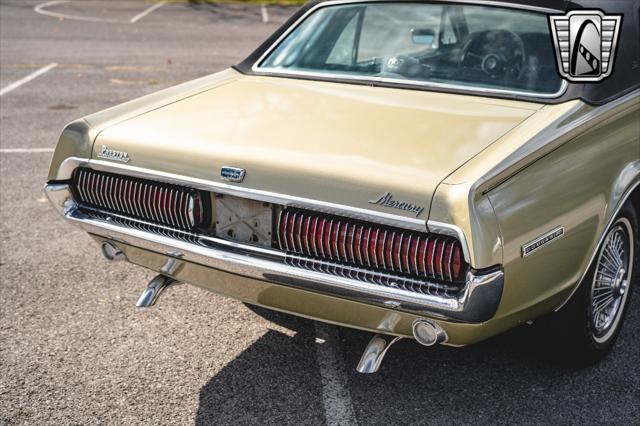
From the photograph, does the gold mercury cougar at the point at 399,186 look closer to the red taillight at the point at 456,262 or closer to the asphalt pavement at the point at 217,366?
the red taillight at the point at 456,262

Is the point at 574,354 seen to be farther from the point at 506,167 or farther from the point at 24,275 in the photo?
the point at 24,275

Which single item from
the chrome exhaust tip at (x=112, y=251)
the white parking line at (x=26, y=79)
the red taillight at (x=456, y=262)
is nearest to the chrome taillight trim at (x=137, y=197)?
the chrome exhaust tip at (x=112, y=251)

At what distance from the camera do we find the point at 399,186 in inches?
122

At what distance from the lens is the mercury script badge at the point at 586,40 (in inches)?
157

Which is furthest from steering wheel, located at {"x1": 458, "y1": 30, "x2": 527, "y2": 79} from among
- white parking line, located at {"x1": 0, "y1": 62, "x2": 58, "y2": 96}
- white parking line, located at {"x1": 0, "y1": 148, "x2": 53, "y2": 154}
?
white parking line, located at {"x1": 0, "y1": 62, "x2": 58, "y2": 96}

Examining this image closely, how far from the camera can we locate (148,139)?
12.1ft

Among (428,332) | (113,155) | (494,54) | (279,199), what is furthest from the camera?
(494,54)

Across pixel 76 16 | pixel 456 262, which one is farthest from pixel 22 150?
pixel 76 16

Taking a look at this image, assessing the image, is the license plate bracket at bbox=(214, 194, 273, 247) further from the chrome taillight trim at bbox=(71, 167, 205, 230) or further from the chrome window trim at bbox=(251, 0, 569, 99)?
the chrome window trim at bbox=(251, 0, 569, 99)

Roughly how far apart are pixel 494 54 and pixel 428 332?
183 cm

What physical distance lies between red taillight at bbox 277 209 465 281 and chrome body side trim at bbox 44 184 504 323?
83mm

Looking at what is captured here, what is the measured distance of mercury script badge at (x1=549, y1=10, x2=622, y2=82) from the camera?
3.99m

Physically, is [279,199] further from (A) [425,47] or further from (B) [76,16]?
(B) [76,16]

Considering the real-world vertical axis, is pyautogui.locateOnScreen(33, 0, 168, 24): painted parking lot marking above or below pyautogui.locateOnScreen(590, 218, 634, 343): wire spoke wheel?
below
